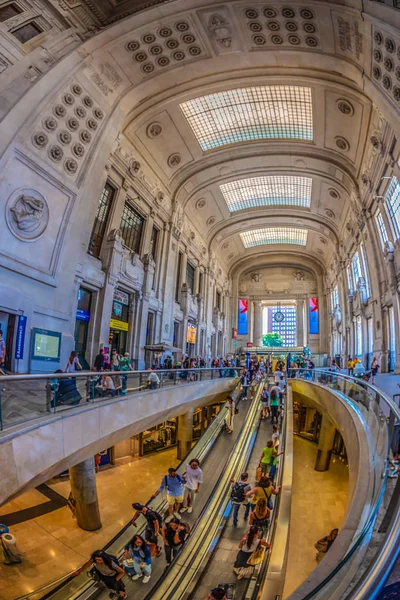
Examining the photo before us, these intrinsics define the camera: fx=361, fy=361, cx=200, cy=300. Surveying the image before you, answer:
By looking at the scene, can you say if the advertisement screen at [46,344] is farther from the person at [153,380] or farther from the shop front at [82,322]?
the person at [153,380]

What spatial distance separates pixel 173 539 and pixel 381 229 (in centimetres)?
1846

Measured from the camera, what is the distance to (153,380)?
10.1 meters

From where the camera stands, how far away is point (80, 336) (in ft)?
49.5

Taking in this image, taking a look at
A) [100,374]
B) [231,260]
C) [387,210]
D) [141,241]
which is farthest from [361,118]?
[231,260]

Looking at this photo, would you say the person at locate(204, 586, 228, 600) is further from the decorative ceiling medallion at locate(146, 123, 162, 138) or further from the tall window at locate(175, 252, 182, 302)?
the tall window at locate(175, 252, 182, 302)

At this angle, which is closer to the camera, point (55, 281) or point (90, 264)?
point (55, 281)

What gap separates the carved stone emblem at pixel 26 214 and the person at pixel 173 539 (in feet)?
31.4

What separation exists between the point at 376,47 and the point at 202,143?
11653mm

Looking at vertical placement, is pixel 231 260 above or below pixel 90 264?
above

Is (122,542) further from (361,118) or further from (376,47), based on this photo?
(361,118)

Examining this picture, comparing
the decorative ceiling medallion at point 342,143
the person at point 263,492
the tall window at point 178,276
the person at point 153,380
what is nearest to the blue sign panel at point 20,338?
the person at point 153,380

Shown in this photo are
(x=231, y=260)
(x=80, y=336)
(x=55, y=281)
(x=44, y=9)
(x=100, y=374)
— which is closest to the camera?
(x=100, y=374)

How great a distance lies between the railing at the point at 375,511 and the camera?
77.2 inches

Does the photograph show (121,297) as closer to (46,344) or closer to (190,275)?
(46,344)
